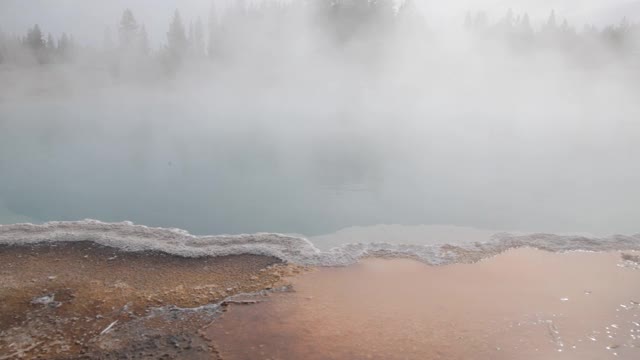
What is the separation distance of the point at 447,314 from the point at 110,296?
4893 millimetres

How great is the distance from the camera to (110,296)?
7.18m

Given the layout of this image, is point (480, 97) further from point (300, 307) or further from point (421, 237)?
point (300, 307)

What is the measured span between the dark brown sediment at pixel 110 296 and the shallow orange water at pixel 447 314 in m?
0.50

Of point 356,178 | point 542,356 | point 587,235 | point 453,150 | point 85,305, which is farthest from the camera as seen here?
point 453,150

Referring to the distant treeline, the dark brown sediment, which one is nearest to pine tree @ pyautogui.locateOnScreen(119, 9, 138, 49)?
the distant treeline

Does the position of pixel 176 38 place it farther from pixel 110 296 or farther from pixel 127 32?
pixel 110 296

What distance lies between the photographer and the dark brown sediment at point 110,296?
6.09 m

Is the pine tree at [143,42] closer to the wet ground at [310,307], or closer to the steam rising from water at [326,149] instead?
the steam rising from water at [326,149]

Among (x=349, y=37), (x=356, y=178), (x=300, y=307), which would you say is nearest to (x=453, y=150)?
(x=356, y=178)

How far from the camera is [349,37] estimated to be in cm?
5347

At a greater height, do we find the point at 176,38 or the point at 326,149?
the point at 176,38

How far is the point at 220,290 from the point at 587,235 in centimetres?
740

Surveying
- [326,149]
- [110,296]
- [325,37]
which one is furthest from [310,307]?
[325,37]

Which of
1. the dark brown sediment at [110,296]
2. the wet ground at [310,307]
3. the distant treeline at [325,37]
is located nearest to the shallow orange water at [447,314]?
the wet ground at [310,307]
